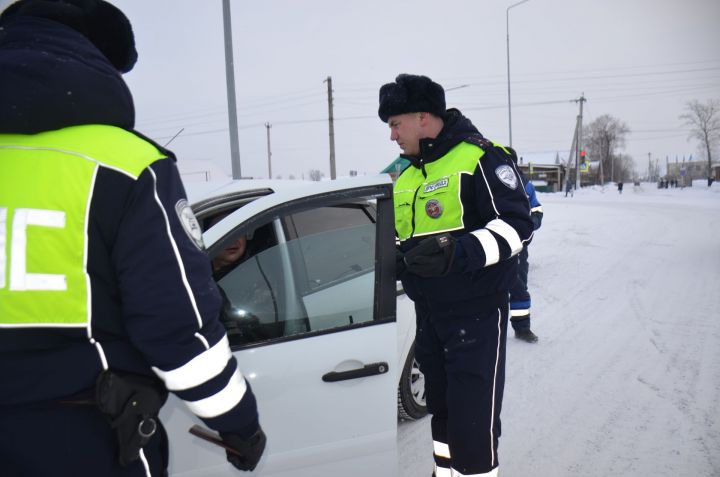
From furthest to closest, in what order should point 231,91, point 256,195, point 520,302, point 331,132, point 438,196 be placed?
point 331,132 → point 231,91 → point 520,302 → point 256,195 → point 438,196

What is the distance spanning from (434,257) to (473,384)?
1.86 feet

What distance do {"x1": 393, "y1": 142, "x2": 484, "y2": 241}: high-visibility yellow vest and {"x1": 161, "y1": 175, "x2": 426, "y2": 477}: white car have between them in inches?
8.1

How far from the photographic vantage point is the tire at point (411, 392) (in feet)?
8.93

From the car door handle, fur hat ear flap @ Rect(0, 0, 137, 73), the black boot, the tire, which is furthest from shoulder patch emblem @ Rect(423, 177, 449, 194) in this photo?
the black boot

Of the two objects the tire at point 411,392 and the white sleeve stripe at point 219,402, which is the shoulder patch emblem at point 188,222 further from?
the tire at point 411,392

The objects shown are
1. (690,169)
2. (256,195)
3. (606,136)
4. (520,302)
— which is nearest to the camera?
(256,195)

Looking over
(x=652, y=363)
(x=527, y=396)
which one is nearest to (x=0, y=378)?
(x=527, y=396)

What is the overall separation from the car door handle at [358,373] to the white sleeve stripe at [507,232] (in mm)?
680

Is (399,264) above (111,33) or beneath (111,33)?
beneath

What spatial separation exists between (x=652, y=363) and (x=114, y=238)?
3.99 m

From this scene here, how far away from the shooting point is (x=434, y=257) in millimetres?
1739

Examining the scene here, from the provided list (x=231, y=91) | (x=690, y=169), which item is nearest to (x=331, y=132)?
(x=231, y=91)

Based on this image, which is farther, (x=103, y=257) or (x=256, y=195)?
(x=256, y=195)

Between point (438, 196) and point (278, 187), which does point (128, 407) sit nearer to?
point (438, 196)
